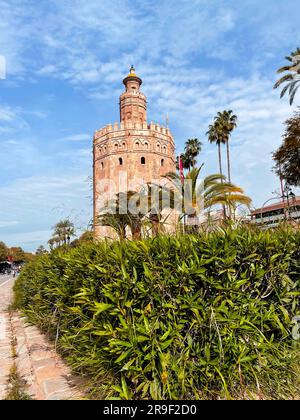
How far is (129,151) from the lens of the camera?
3391 centimetres

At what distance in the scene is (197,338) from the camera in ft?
7.97

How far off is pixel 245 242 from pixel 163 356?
1.20m

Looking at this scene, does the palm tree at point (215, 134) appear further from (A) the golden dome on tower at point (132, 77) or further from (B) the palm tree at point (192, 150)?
(A) the golden dome on tower at point (132, 77)

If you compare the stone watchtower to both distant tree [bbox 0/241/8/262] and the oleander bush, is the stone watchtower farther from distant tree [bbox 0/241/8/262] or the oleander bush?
distant tree [bbox 0/241/8/262]

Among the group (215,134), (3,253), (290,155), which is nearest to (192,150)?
(215,134)

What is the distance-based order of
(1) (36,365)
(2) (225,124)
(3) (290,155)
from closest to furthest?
1. (1) (36,365)
2. (3) (290,155)
3. (2) (225,124)

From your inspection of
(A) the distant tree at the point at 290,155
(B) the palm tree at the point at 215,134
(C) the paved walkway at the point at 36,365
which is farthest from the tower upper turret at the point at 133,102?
(C) the paved walkway at the point at 36,365

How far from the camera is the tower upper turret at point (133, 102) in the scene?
3562 cm

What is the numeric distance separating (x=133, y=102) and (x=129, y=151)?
670cm

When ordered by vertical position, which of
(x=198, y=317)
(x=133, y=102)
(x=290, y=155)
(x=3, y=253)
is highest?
(x=133, y=102)

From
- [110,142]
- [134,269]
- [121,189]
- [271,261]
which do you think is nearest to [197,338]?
[134,269]

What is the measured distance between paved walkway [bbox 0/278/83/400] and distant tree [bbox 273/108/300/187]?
19.8 m

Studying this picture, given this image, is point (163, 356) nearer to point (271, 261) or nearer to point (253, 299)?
point (253, 299)

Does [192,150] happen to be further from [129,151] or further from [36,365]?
[36,365]
